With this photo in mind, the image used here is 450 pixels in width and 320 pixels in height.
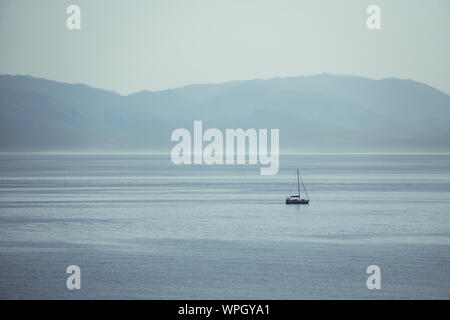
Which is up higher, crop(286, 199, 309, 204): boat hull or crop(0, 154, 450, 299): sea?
crop(286, 199, 309, 204): boat hull

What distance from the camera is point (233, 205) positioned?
82.4m

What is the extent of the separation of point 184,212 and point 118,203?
1453 cm

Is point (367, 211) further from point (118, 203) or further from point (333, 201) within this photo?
point (118, 203)

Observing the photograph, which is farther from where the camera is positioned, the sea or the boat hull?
the boat hull

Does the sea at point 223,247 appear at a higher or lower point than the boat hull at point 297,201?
lower

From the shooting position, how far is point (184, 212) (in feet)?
246

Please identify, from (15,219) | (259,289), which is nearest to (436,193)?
(15,219)

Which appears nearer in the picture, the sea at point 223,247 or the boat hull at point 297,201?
the sea at point 223,247

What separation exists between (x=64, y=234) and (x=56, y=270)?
1550 centimetres

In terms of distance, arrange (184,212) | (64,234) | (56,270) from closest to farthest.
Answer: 1. (56,270)
2. (64,234)
3. (184,212)

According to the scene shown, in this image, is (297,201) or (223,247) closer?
(223,247)

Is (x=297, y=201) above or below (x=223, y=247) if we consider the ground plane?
above
